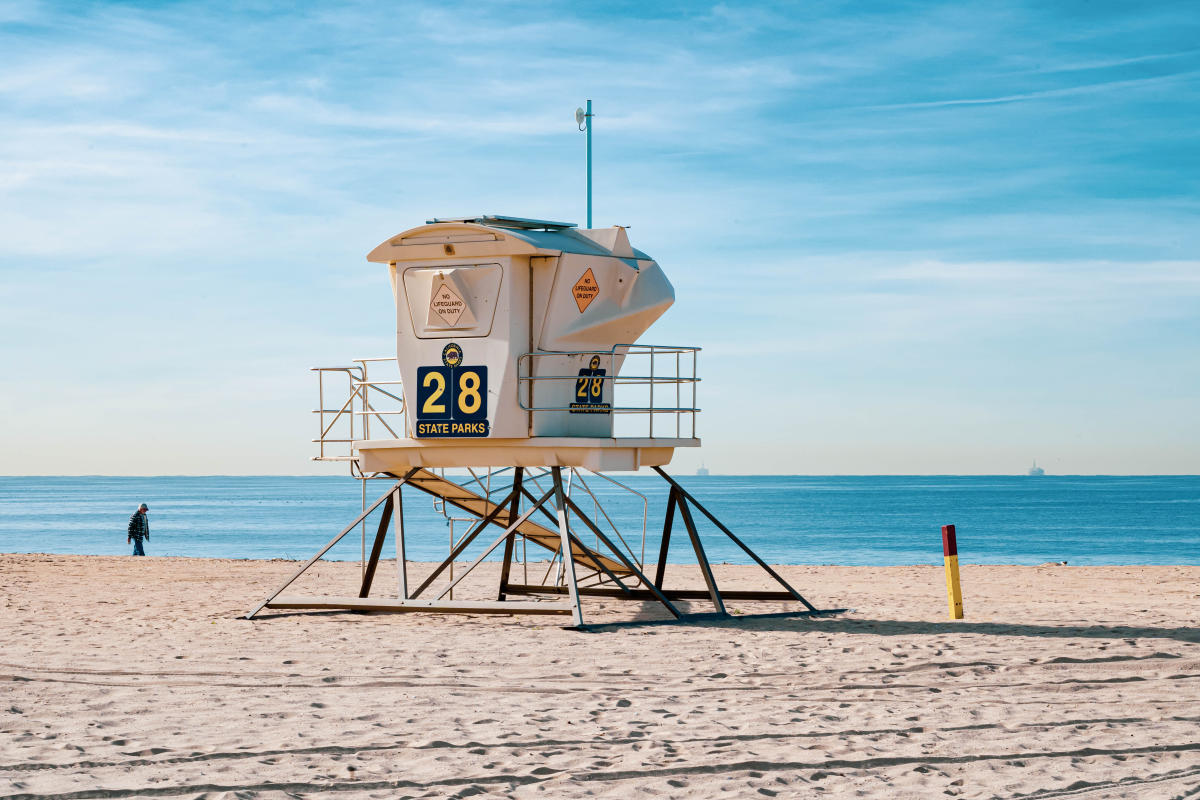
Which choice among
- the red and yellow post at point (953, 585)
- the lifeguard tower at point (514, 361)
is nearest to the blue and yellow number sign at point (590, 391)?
the lifeguard tower at point (514, 361)

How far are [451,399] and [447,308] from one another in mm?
1123

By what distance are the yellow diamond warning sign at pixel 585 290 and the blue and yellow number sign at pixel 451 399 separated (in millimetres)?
1495

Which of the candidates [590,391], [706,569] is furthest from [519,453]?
[706,569]

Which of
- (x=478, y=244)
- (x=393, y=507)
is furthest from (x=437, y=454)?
(x=478, y=244)

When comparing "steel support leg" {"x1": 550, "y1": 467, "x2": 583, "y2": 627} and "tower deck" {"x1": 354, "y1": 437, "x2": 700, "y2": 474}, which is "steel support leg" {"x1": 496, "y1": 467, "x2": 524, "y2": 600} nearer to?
"tower deck" {"x1": 354, "y1": 437, "x2": 700, "y2": 474}

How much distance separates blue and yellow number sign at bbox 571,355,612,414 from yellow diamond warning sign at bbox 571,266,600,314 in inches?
29.8

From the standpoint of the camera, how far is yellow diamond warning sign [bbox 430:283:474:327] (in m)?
15.0

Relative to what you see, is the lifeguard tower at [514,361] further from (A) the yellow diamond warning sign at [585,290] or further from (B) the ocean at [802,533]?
(B) the ocean at [802,533]

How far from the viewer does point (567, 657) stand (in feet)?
40.9

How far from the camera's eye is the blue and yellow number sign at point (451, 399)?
49.5 ft

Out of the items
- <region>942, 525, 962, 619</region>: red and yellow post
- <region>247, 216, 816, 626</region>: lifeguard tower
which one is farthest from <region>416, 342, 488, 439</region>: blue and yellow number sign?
<region>942, 525, 962, 619</region>: red and yellow post

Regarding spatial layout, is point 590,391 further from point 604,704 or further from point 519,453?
point 604,704

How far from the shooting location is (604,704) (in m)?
10.0

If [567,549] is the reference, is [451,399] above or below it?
above
